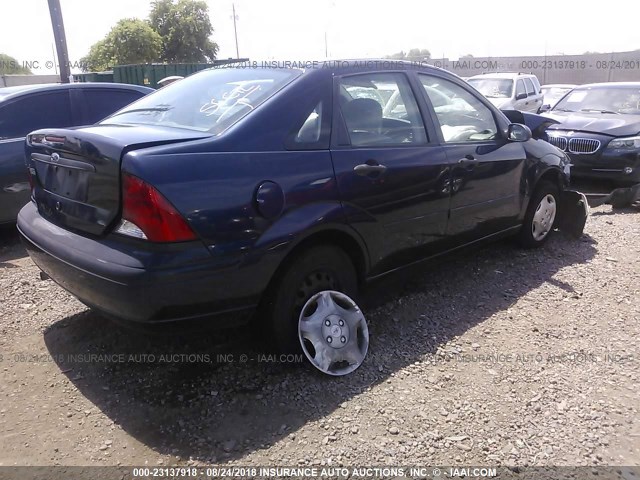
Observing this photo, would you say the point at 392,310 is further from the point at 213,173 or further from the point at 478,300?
the point at 213,173

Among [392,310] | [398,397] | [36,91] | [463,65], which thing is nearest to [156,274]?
[398,397]

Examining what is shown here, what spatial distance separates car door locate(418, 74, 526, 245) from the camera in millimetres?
3918

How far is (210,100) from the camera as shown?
3.27m

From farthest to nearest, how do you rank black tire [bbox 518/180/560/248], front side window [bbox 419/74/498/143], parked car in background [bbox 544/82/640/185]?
parked car in background [bbox 544/82/640/185] < black tire [bbox 518/180/560/248] < front side window [bbox 419/74/498/143]

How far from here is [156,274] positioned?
8.11 feet

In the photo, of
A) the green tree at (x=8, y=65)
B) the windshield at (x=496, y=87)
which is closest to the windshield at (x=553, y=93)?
the windshield at (x=496, y=87)

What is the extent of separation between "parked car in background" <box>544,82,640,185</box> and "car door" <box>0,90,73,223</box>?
6.71 meters

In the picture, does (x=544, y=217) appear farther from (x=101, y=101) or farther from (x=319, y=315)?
(x=101, y=101)

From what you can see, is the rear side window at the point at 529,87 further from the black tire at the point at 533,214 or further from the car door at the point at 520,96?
the black tire at the point at 533,214

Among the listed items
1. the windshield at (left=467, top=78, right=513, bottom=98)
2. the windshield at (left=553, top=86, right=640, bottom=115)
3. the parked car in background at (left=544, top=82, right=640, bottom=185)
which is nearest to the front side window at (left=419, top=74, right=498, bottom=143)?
the parked car in background at (left=544, top=82, right=640, bottom=185)

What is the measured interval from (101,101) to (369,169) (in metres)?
4.09

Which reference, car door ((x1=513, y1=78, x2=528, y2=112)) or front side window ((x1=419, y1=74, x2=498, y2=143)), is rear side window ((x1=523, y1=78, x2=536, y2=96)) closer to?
car door ((x1=513, y1=78, x2=528, y2=112))

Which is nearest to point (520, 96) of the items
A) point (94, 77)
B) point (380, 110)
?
point (380, 110)

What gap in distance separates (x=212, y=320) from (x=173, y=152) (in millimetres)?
836
